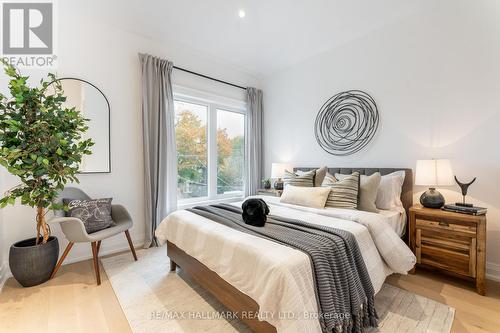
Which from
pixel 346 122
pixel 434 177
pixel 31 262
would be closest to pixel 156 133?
pixel 31 262

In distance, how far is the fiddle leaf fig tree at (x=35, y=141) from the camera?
6.31 ft

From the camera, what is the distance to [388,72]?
9.54 feet

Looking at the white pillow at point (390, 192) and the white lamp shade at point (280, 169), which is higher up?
the white lamp shade at point (280, 169)

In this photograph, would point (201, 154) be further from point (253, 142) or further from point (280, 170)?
point (280, 170)

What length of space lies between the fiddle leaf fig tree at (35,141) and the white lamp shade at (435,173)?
3430 mm

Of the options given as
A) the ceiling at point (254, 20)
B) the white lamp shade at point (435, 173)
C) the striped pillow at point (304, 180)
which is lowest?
the striped pillow at point (304, 180)

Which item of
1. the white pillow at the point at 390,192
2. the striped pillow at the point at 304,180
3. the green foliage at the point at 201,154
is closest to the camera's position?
the white pillow at the point at 390,192

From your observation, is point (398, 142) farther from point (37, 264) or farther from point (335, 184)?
point (37, 264)

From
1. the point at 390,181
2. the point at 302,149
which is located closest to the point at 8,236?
the point at 302,149

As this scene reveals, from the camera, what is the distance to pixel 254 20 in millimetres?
2844

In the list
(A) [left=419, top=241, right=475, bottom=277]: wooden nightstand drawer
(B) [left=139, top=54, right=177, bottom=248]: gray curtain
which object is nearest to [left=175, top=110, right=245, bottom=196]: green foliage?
(B) [left=139, top=54, right=177, bottom=248]: gray curtain

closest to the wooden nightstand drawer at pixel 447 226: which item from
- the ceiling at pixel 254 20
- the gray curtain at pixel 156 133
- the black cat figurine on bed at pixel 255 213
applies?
the black cat figurine on bed at pixel 255 213

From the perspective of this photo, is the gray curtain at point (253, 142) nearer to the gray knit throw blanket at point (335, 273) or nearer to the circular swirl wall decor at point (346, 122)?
the circular swirl wall decor at point (346, 122)

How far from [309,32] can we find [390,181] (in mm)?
2260
